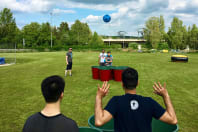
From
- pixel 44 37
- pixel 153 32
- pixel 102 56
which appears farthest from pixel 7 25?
pixel 102 56

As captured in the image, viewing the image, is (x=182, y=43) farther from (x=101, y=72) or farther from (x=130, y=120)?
(x=130, y=120)

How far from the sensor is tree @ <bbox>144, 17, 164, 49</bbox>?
73.9 meters

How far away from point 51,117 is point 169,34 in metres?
82.7

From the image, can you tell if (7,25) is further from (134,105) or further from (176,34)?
(134,105)

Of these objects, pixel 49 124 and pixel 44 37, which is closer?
pixel 49 124

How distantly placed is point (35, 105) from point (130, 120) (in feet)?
19.5

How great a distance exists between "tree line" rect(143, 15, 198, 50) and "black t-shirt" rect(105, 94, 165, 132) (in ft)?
224

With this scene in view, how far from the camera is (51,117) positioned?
1.93m

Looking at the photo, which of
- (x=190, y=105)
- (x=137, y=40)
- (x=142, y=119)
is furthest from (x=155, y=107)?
(x=137, y=40)

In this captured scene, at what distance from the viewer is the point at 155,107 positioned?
2.17 meters

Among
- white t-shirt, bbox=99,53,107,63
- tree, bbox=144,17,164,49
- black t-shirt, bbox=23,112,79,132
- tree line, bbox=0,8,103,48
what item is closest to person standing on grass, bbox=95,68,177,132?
black t-shirt, bbox=23,112,79,132

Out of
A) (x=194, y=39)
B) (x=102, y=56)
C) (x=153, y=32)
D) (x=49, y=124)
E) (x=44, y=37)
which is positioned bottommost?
(x=49, y=124)

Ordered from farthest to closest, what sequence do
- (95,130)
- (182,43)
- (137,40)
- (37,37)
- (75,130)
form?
(137,40), (37,37), (182,43), (95,130), (75,130)

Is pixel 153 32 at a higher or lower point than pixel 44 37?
higher
